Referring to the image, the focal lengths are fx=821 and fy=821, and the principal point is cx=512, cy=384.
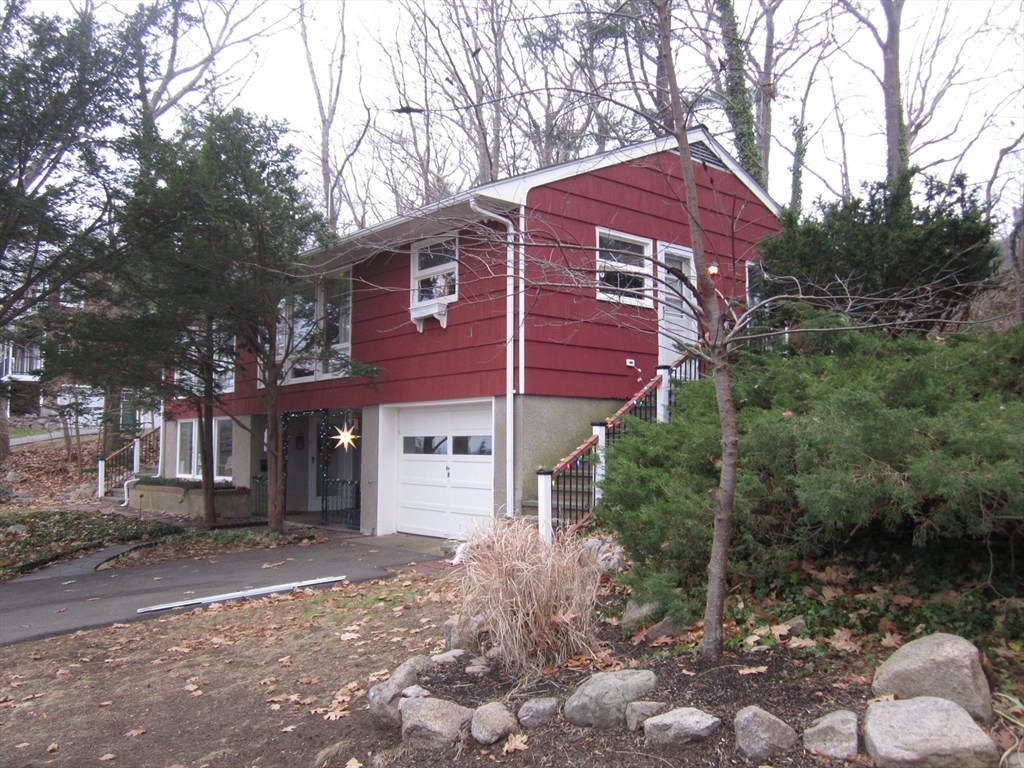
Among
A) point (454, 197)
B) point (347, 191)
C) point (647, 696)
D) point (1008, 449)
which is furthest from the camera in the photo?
point (347, 191)

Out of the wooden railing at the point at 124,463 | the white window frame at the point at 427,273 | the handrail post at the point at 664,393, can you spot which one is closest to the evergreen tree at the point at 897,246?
the handrail post at the point at 664,393

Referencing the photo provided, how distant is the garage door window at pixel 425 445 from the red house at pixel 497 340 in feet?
0.11

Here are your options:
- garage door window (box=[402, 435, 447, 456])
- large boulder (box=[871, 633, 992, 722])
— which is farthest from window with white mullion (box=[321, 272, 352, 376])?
large boulder (box=[871, 633, 992, 722])

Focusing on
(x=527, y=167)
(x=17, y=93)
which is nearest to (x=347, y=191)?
(x=527, y=167)

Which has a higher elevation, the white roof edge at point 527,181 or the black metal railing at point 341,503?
the white roof edge at point 527,181

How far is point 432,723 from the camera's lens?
14.3ft

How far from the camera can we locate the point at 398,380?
12.9 meters

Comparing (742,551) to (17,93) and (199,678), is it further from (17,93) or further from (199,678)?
(17,93)

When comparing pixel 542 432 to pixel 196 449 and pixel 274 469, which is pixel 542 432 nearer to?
pixel 274 469

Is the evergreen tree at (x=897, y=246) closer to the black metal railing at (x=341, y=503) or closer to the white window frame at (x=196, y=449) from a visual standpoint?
the black metal railing at (x=341, y=503)

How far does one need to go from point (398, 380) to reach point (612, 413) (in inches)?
135

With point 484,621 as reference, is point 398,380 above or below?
above

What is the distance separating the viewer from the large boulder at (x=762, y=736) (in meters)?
3.54

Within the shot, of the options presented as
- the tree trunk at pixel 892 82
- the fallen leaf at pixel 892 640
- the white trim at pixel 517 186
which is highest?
the tree trunk at pixel 892 82
